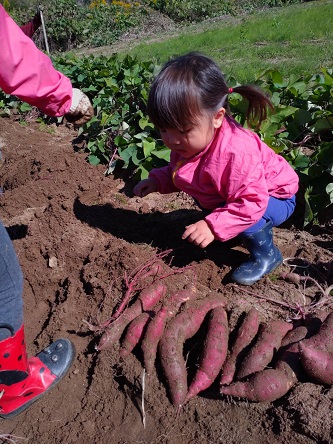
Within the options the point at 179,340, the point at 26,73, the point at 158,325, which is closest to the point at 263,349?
the point at 179,340

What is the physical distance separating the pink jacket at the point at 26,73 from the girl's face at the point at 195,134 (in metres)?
0.52

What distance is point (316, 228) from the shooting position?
2848 mm

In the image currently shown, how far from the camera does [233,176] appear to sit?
2.19 m

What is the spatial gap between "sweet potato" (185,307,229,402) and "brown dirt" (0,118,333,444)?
0.06 m

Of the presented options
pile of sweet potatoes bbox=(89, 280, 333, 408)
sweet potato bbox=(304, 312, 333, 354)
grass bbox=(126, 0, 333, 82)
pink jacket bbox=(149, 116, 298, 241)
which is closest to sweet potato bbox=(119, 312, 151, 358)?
pile of sweet potatoes bbox=(89, 280, 333, 408)

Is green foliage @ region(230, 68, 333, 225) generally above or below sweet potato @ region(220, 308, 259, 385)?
above

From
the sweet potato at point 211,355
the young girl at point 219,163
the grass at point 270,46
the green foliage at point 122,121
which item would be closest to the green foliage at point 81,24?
the grass at point 270,46

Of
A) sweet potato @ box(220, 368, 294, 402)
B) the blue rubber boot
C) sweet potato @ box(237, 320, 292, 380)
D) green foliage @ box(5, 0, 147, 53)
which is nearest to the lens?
sweet potato @ box(220, 368, 294, 402)

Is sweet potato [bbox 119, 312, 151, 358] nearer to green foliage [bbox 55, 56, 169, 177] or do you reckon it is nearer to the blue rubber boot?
the blue rubber boot

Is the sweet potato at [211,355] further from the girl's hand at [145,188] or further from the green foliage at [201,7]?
the green foliage at [201,7]

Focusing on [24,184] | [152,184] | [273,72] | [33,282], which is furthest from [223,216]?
[24,184]

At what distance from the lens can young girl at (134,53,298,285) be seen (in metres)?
2.06

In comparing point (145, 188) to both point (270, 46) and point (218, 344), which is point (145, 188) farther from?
point (270, 46)

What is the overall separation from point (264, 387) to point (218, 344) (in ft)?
0.94
